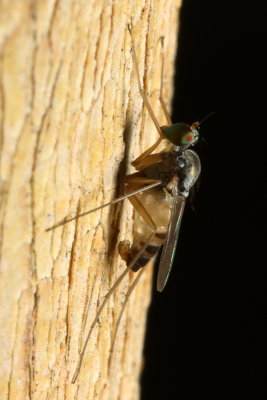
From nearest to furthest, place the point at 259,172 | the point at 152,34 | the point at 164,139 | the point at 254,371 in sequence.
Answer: the point at 152,34, the point at 164,139, the point at 259,172, the point at 254,371

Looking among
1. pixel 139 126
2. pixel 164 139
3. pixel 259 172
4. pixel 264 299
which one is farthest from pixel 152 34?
pixel 264 299

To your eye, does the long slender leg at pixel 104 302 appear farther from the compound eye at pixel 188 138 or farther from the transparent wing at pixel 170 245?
the compound eye at pixel 188 138

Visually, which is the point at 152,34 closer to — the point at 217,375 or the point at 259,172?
the point at 259,172

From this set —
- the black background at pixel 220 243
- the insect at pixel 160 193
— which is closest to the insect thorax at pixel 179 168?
the insect at pixel 160 193

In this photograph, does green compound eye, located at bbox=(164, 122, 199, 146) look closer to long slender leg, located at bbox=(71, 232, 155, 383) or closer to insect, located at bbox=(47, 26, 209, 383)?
insect, located at bbox=(47, 26, 209, 383)

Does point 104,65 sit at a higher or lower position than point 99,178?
higher

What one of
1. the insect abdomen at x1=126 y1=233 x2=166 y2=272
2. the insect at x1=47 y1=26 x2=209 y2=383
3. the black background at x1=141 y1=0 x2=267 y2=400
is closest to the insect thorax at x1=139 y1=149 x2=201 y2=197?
the insect at x1=47 y1=26 x2=209 y2=383
